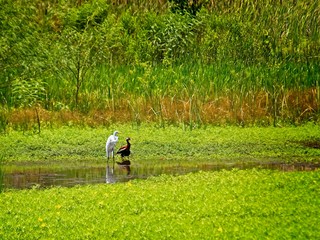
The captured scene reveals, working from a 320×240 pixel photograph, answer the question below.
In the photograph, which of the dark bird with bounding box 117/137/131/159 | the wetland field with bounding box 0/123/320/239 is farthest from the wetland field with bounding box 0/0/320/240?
the dark bird with bounding box 117/137/131/159

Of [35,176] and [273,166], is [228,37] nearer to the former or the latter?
[273,166]

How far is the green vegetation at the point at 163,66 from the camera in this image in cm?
2000

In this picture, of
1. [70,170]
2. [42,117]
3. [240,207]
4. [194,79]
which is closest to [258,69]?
[194,79]

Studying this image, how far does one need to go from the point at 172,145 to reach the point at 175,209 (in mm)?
7010

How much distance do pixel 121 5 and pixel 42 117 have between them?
10.9 metres

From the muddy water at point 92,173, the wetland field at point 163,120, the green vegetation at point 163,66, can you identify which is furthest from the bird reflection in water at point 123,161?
the green vegetation at point 163,66

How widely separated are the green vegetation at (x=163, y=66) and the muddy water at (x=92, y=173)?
1747 millimetres

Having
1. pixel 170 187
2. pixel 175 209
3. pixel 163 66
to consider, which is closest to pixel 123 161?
pixel 170 187

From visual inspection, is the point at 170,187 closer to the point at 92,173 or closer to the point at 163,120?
the point at 92,173

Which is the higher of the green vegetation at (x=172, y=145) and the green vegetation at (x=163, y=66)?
the green vegetation at (x=163, y=66)

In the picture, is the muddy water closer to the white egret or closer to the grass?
the white egret

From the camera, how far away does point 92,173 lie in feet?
56.0

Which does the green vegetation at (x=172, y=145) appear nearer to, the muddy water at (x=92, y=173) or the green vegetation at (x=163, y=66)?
the muddy water at (x=92, y=173)

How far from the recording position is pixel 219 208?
1235 cm
